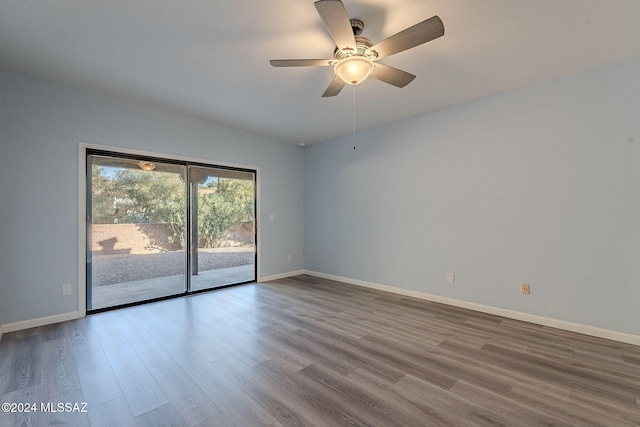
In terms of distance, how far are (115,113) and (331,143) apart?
3.31m

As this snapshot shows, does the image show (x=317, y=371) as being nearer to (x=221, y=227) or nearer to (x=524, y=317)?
(x=524, y=317)

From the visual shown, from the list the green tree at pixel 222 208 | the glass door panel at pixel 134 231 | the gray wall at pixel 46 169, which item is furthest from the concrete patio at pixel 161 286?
the green tree at pixel 222 208

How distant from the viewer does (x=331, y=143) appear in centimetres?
528

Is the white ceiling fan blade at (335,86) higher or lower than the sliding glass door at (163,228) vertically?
higher

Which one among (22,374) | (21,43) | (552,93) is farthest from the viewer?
(552,93)

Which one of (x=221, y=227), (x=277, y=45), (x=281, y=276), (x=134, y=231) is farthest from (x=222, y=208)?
(x=277, y=45)

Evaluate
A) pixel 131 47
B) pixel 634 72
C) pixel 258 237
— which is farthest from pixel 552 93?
pixel 258 237

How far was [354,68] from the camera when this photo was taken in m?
2.17

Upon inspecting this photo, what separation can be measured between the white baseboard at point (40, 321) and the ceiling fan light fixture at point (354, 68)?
154 inches

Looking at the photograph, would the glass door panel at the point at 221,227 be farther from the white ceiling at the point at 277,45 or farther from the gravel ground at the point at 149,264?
the white ceiling at the point at 277,45

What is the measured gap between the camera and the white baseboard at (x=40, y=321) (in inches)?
113

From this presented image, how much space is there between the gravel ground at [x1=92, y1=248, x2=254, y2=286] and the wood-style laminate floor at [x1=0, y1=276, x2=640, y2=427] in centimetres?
55

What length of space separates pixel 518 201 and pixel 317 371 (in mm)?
2878

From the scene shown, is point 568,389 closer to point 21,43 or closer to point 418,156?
point 418,156
